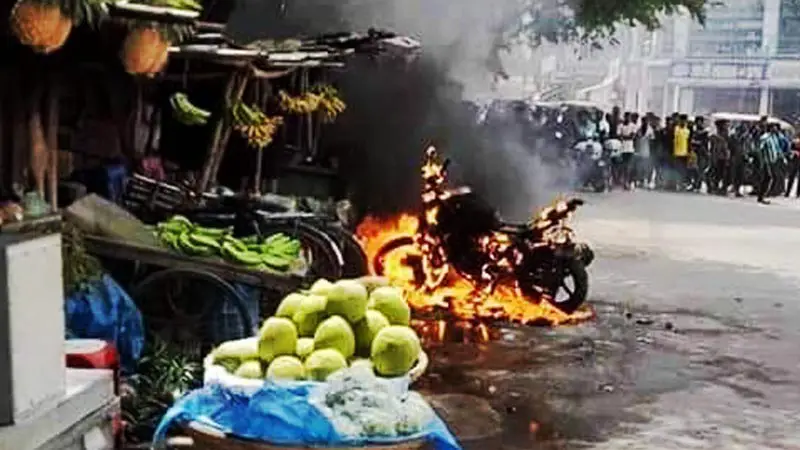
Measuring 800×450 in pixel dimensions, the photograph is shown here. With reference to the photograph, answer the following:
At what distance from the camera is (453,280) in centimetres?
1209

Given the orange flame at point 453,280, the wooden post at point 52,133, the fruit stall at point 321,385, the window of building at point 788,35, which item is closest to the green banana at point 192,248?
the wooden post at point 52,133

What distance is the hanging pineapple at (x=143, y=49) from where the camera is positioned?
6574 mm

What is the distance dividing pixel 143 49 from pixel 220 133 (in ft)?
10.8

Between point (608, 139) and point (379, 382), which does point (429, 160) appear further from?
point (608, 139)

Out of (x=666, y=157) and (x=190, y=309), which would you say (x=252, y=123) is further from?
(x=666, y=157)

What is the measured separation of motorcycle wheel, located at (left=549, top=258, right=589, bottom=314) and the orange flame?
2.9 inches

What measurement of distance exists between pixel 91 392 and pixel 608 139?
1043 inches

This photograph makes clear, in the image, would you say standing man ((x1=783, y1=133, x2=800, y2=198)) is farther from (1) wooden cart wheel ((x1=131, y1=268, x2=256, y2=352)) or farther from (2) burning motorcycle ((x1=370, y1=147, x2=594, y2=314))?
(1) wooden cart wheel ((x1=131, y1=268, x2=256, y2=352))

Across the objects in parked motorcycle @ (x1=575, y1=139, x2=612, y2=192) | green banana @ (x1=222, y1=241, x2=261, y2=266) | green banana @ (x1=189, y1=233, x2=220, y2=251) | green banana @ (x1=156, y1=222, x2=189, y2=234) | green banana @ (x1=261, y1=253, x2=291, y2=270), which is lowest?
parked motorcycle @ (x1=575, y1=139, x2=612, y2=192)

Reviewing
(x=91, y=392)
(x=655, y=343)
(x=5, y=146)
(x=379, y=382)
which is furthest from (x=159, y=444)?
(x=655, y=343)

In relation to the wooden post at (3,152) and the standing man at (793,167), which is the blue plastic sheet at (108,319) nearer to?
the wooden post at (3,152)

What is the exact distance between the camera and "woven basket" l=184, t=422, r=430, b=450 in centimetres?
333

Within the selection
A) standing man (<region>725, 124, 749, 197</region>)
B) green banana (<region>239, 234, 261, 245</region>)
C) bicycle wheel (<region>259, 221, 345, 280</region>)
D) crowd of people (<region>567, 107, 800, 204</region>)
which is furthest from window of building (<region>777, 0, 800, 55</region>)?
green banana (<region>239, 234, 261, 245</region>)

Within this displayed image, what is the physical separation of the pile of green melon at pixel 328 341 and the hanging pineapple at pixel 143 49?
2.96 meters
